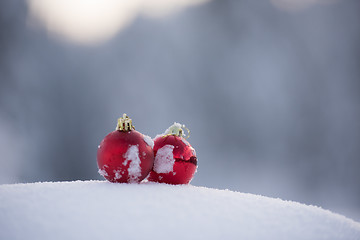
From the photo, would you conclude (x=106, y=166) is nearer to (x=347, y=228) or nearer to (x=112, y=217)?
(x=112, y=217)

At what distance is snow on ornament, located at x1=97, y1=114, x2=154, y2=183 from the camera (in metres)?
1.03

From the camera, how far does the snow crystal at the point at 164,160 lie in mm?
1092

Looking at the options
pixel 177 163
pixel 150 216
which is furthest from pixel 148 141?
pixel 150 216

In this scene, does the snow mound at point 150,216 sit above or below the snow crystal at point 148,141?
below

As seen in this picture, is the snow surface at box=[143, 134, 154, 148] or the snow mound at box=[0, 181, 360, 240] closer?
the snow mound at box=[0, 181, 360, 240]

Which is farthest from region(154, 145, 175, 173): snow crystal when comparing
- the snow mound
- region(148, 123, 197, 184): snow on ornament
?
the snow mound

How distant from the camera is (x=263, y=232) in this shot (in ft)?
2.56

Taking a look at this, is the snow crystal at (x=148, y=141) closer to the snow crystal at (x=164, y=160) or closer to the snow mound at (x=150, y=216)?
the snow crystal at (x=164, y=160)

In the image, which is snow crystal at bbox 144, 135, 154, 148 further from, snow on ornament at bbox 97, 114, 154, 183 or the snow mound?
the snow mound

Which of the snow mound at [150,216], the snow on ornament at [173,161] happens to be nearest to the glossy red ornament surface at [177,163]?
the snow on ornament at [173,161]

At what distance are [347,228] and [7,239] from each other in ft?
2.54

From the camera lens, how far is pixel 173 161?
3.57 ft

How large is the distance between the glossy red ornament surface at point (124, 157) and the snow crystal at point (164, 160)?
5cm

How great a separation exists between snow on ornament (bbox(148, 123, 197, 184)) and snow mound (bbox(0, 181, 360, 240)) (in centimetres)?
11
